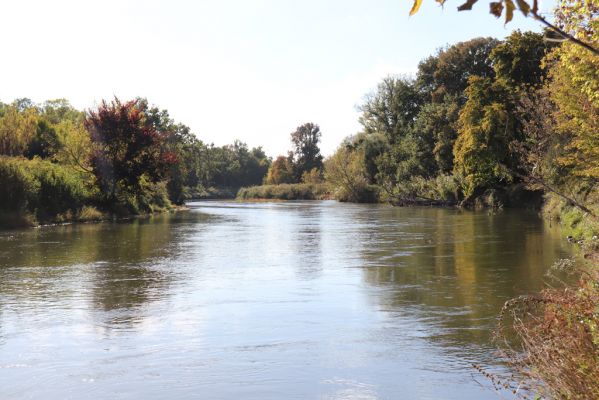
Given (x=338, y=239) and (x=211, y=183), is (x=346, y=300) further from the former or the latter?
(x=211, y=183)

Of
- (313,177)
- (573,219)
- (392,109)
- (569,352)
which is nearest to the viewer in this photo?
(569,352)

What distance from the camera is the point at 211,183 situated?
4975 inches

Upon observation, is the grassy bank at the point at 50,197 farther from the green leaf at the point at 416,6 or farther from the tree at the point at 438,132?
the green leaf at the point at 416,6

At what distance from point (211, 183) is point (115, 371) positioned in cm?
11943

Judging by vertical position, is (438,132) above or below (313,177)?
above

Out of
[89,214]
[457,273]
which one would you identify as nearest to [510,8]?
[457,273]

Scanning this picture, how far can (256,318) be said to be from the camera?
35.1 feet

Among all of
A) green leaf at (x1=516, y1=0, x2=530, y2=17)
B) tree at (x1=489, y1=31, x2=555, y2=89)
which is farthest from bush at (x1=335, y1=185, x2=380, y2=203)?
green leaf at (x1=516, y1=0, x2=530, y2=17)

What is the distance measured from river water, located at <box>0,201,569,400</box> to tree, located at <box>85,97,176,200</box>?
1927 cm

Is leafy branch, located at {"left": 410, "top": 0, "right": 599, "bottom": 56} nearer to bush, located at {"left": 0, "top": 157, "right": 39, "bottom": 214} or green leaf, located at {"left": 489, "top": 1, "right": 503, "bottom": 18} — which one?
green leaf, located at {"left": 489, "top": 1, "right": 503, "bottom": 18}

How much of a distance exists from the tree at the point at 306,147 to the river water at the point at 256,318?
96.2m

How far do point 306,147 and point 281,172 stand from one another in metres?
7.31

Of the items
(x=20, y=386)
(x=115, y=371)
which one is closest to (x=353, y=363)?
(x=115, y=371)

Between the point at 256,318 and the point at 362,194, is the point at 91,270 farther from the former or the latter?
the point at 362,194
